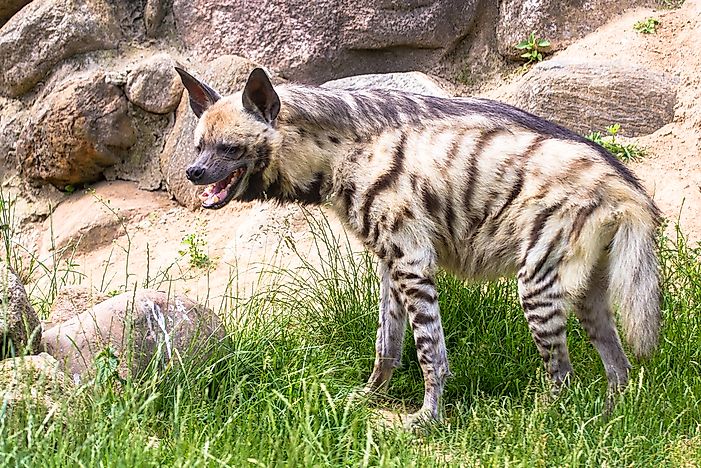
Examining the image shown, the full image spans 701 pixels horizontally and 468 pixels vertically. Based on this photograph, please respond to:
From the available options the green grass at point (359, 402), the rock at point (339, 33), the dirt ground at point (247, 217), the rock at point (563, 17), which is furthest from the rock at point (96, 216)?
the rock at point (563, 17)

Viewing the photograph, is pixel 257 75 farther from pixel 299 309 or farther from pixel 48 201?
pixel 48 201

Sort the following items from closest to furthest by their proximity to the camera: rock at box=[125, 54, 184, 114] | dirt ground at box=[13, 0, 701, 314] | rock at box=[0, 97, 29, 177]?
dirt ground at box=[13, 0, 701, 314], rock at box=[125, 54, 184, 114], rock at box=[0, 97, 29, 177]

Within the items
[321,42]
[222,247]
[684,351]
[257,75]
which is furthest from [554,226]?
[321,42]

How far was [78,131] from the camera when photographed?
6.67 metres

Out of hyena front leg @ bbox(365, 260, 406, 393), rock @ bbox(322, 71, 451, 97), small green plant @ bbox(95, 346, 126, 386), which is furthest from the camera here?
rock @ bbox(322, 71, 451, 97)

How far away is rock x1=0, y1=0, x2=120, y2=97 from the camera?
22.3 feet

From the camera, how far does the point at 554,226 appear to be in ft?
12.9

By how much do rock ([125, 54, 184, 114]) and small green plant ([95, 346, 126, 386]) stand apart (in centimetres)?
345

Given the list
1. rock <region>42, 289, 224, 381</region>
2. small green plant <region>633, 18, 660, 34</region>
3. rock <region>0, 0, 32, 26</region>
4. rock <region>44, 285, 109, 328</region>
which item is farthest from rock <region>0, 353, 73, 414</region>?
rock <region>0, 0, 32, 26</region>

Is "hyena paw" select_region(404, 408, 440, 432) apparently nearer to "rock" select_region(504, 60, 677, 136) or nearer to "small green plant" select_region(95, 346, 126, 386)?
"small green plant" select_region(95, 346, 126, 386)

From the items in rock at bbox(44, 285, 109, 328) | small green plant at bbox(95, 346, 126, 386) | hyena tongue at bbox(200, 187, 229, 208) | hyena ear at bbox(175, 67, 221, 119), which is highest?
hyena ear at bbox(175, 67, 221, 119)

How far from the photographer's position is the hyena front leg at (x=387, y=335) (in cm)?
436

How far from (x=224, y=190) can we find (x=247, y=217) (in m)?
2.03

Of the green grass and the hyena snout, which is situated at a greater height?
the hyena snout
